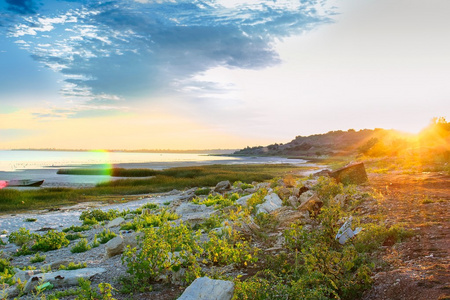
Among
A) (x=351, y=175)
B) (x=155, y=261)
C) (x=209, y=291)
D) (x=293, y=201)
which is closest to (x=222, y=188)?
(x=351, y=175)

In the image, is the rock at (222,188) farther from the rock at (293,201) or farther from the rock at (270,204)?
the rock at (293,201)

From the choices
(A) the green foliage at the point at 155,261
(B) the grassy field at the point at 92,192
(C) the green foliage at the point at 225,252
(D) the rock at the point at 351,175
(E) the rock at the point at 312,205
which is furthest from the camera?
(B) the grassy field at the point at 92,192

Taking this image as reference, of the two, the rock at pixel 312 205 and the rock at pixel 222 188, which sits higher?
the rock at pixel 312 205

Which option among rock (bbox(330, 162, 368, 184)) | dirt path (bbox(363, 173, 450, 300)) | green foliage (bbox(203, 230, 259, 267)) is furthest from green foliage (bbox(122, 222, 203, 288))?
rock (bbox(330, 162, 368, 184))

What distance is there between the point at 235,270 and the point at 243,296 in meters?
2.42

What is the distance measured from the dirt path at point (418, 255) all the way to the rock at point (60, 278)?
19.6 ft

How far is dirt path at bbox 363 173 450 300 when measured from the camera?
5.10 m

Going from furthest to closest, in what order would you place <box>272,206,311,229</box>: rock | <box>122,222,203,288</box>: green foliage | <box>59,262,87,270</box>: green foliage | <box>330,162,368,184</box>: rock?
<box>330,162,368,184</box>: rock, <box>272,206,311,229</box>: rock, <box>59,262,87,270</box>: green foliage, <box>122,222,203,288</box>: green foliage

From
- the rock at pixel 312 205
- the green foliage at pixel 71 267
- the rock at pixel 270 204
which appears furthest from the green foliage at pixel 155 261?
the rock at pixel 312 205

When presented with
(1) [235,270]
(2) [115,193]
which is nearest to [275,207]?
(1) [235,270]

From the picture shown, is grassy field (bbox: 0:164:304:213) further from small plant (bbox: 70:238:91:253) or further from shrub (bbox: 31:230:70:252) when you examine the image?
small plant (bbox: 70:238:91:253)

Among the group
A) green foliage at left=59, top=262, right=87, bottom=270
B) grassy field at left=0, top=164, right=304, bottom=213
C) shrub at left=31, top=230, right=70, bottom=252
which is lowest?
grassy field at left=0, top=164, right=304, bottom=213

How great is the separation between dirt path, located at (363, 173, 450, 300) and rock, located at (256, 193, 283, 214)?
3.85m

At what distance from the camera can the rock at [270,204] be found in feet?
41.0
